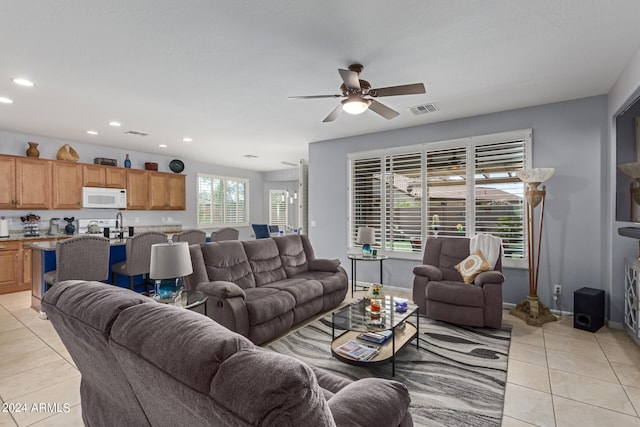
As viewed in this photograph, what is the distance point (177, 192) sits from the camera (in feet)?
25.1

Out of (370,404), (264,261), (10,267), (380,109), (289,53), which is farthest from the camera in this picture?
(10,267)

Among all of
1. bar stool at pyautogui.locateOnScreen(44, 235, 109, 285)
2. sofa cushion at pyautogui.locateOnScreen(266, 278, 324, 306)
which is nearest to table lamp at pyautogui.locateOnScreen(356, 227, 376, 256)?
sofa cushion at pyautogui.locateOnScreen(266, 278, 324, 306)

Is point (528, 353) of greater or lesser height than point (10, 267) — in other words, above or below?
below

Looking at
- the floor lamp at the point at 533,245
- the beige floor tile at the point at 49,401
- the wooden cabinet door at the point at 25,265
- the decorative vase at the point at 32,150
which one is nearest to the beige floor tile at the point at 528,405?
the floor lamp at the point at 533,245

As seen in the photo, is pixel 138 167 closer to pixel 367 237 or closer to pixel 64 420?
pixel 367 237

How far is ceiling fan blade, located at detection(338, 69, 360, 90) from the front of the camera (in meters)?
2.57

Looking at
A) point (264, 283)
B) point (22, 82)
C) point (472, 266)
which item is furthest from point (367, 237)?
point (22, 82)

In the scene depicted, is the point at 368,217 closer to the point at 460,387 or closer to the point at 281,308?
the point at 281,308

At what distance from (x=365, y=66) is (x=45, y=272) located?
462 centimetres

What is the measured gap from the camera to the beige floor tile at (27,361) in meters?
2.69

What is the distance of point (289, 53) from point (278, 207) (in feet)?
25.9

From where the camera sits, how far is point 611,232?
362 cm

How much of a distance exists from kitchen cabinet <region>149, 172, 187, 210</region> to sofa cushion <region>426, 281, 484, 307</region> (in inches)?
244

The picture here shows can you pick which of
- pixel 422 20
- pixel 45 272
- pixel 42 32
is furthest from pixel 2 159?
pixel 422 20
